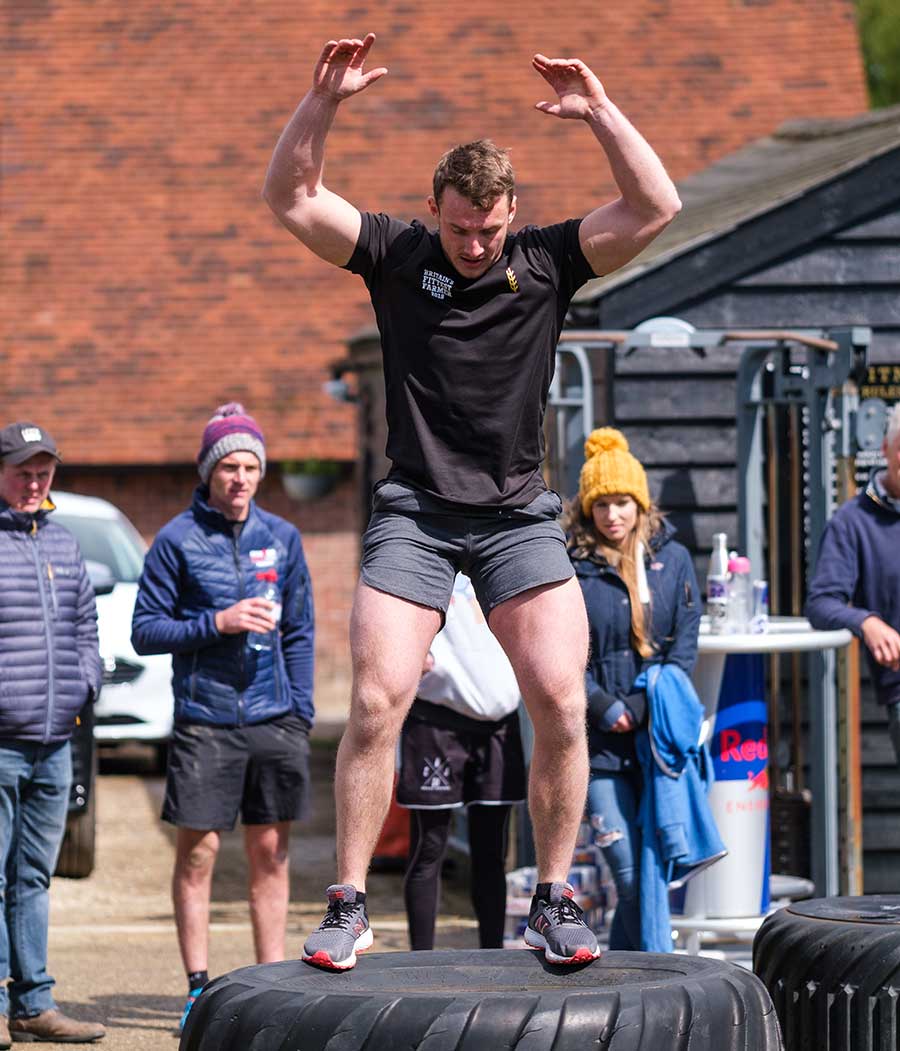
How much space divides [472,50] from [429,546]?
1800 centimetres

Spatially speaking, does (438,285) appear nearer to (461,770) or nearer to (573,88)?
(573,88)

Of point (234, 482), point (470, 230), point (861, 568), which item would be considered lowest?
point (861, 568)

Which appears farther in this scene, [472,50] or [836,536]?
[472,50]

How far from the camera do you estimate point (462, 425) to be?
474 cm

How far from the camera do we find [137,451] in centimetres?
1903

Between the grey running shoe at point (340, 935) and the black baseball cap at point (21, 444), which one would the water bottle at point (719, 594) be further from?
the grey running shoe at point (340, 935)

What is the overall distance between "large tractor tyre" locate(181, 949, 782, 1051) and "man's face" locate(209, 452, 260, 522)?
94.7 inches

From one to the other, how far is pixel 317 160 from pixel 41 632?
2.51 meters

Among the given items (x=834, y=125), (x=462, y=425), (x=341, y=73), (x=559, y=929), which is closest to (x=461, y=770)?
(x=559, y=929)

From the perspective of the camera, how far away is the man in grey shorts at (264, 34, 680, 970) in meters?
4.66

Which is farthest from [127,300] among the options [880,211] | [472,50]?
[880,211]

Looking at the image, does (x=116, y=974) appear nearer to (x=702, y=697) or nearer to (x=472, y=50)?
(x=702, y=697)

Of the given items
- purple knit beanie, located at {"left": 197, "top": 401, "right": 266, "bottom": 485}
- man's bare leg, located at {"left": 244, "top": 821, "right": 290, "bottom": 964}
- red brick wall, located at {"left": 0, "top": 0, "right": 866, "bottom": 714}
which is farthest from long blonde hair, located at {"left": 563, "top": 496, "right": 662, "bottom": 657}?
red brick wall, located at {"left": 0, "top": 0, "right": 866, "bottom": 714}

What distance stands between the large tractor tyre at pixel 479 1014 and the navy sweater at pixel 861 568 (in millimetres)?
2680
